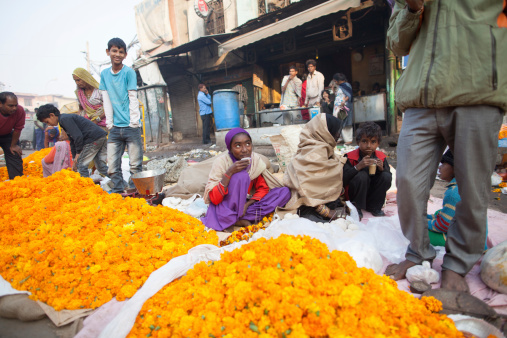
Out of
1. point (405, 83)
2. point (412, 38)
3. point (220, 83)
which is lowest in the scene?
point (405, 83)

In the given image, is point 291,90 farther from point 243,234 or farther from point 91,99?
point 243,234

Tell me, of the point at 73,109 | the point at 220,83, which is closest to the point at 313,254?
the point at 73,109

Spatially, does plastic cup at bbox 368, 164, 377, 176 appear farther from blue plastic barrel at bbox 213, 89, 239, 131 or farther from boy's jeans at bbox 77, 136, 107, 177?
blue plastic barrel at bbox 213, 89, 239, 131

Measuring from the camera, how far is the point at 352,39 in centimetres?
849

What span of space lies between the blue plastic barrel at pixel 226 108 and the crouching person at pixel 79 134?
429 cm

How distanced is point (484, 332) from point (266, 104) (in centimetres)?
975

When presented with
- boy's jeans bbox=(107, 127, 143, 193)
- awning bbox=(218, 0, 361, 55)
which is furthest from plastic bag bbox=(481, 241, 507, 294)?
awning bbox=(218, 0, 361, 55)

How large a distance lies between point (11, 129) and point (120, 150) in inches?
79.1

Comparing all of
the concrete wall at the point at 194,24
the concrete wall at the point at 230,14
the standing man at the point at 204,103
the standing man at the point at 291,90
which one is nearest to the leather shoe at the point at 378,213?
the standing man at the point at 291,90

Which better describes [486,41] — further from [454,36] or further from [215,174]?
[215,174]

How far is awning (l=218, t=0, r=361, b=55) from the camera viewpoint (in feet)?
19.9

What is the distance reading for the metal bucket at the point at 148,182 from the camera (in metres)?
3.76

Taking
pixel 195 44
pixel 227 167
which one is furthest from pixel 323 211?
pixel 195 44

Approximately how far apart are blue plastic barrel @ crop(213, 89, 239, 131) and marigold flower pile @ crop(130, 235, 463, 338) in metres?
7.32
